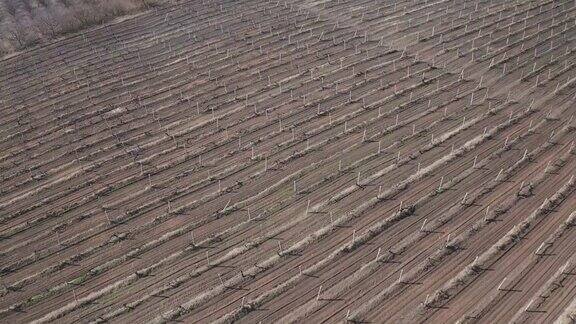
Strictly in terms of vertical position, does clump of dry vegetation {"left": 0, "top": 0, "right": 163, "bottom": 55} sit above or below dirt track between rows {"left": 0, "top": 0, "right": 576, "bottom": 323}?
above

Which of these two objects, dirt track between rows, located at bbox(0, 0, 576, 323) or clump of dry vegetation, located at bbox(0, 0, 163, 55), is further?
clump of dry vegetation, located at bbox(0, 0, 163, 55)

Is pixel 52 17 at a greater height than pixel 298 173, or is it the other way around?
pixel 52 17

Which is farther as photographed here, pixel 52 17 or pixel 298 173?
pixel 52 17

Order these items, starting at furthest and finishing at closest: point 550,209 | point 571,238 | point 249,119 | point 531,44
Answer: point 531,44 → point 249,119 → point 550,209 → point 571,238

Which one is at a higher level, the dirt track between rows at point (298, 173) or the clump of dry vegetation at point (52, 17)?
the clump of dry vegetation at point (52, 17)

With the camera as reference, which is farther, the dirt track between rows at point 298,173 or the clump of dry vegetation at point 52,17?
the clump of dry vegetation at point 52,17

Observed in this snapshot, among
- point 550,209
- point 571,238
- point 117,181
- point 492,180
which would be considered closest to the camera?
point 571,238

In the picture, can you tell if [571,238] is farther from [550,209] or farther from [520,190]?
[520,190]

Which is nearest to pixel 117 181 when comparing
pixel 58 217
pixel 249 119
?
pixel 58 217
